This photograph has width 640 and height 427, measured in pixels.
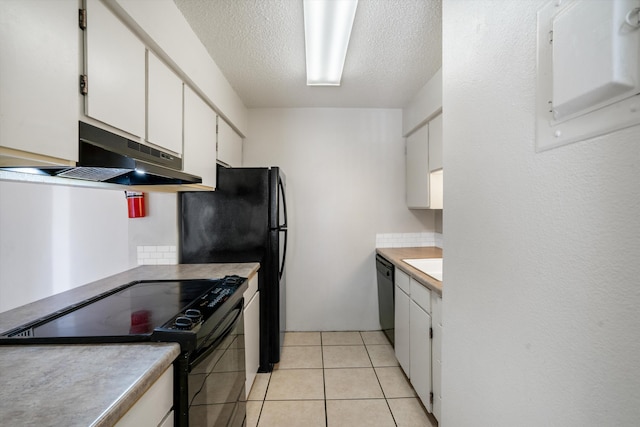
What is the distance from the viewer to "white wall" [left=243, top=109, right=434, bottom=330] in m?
3.17

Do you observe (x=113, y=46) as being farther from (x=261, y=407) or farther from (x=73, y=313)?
(x=261, y=407)

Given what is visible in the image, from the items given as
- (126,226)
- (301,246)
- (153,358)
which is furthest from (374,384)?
(126,226)

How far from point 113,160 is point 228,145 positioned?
1612 millimetres

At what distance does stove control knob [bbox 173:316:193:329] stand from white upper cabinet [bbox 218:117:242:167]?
1602 millimetres

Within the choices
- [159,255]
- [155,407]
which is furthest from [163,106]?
[155,407]

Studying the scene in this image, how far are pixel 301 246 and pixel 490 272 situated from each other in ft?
7.73

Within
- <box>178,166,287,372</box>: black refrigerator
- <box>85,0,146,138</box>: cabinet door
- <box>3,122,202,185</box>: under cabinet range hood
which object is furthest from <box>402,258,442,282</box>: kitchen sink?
<box>85,0,146,138</box>: cabinet door

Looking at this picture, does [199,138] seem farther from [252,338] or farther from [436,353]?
[436,353]

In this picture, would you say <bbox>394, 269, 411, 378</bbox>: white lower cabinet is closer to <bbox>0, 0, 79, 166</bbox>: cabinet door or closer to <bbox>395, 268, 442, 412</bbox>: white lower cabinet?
<bbox>395, 268, 442, 412</bbox>: white lower cabinet

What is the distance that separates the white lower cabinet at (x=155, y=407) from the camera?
0.75 m

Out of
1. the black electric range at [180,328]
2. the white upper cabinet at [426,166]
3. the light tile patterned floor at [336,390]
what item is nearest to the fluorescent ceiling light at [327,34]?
the white upper cabinet at [426,166]

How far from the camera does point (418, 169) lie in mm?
2842

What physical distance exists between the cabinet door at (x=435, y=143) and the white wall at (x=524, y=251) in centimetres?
Answer: 118

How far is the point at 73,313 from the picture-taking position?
1.25 metres
